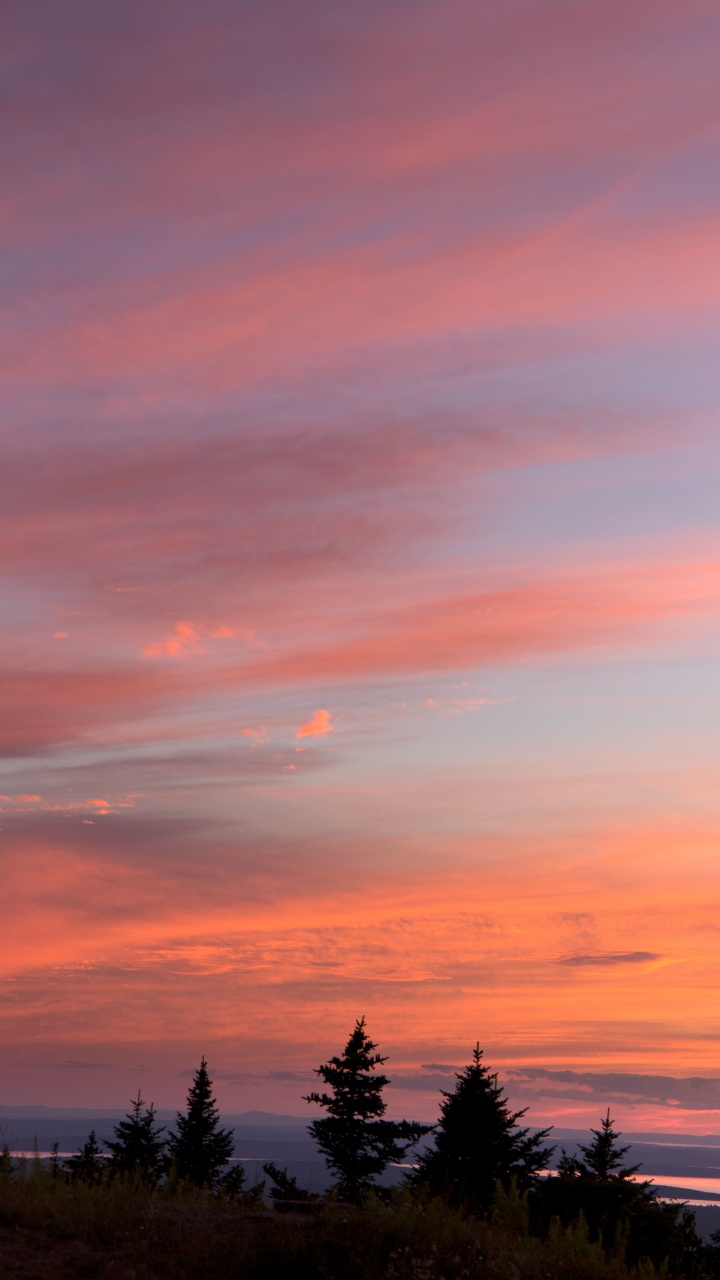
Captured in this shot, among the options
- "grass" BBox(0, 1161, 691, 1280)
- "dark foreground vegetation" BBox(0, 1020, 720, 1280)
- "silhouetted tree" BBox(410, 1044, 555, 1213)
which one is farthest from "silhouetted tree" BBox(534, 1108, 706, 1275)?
"silhouetted tree" BBox(410, 1044, 555, 1213)

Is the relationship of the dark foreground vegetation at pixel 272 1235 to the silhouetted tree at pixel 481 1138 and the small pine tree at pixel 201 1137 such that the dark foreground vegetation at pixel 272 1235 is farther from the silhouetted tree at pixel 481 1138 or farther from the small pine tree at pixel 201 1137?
the small pine tree at pixel 201 1137

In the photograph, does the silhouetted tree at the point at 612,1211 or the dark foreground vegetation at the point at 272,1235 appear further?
the silhouetted tree at the point at 612,1211

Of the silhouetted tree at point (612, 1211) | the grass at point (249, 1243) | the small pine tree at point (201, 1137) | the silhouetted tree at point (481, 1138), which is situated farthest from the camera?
the small pine tree at point (201, 1137)

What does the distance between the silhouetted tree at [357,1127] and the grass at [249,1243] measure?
134 ft

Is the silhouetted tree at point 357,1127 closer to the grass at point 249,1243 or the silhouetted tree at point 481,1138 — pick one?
the silhouetted tree at point 481,1138

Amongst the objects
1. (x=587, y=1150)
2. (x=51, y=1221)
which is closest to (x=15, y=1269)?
(x=51, y=1221)

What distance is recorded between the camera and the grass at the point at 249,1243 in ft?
51.3

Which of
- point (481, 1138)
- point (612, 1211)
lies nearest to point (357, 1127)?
point (481, 1138)

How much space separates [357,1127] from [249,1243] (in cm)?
4392

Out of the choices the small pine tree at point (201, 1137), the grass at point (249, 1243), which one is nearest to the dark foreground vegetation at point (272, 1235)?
the grass at point (249, 1243)

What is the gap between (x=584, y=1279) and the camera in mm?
16578

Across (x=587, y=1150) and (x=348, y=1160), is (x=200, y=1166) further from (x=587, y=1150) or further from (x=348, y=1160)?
(x=587, y=1150)

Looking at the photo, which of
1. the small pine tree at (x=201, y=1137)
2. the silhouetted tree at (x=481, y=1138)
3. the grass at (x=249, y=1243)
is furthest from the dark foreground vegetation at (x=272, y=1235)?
the small pine tree at (x=201, y=1137)

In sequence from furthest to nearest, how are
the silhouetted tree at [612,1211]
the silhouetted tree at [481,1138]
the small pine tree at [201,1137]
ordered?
1. the small pine tree at [201,1137]
2. the silhouetted tree at [481,1138]
3. the silhouetted tree at [612,1211]
